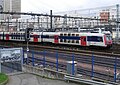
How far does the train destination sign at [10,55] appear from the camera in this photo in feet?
60.1

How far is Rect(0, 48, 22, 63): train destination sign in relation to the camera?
1832 cm

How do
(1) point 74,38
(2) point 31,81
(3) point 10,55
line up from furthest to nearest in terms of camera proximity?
(1) point 74,38 → (3) point 10,55 → (2) point 31,81

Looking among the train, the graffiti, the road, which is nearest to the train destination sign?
the graffiti

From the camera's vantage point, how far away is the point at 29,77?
16.9m

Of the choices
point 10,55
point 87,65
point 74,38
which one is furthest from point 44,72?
point 74,38

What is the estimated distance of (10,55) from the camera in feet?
61.8

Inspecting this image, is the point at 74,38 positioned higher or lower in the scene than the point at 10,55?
higher

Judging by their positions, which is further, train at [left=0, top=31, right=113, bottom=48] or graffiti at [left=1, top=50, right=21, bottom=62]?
train at [left=0, top=31, right=113, bottom=48]

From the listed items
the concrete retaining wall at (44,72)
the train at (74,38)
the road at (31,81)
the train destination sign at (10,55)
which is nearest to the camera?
the road at (31,81)

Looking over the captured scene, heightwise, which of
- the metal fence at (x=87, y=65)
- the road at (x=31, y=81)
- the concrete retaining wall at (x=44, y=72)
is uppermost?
the metal fence at (x=87, y=65)

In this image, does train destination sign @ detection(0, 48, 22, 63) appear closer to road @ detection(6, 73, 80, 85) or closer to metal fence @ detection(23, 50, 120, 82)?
metal fence @ detection(23, 50, 120, 82)

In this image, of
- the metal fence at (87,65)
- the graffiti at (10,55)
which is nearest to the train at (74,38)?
the metal fence at (87,65)

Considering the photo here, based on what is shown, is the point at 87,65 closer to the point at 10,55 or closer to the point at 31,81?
the point at 31,81

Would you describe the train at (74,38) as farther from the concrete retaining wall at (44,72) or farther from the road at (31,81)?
the road at (31,81)
